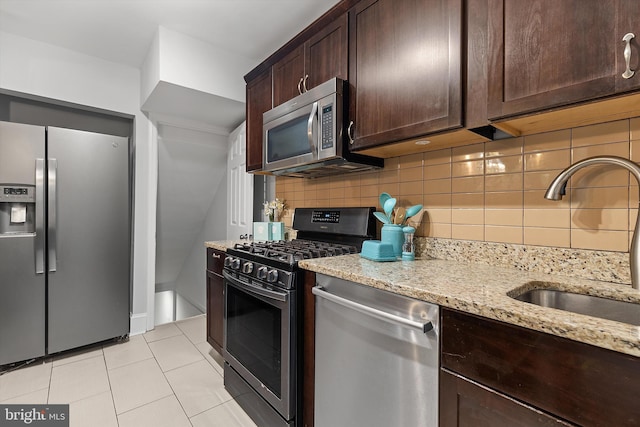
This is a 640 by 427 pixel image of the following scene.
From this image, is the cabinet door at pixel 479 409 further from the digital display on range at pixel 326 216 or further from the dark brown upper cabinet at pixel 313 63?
the dark brown upper cabinet at pixel 313 63

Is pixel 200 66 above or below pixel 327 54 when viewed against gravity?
above

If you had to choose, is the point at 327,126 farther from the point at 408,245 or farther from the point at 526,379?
the point at 526,379

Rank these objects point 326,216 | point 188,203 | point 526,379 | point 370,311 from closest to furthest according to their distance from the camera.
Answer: point 526,379 → point 370,311 → point 326,216 → point 188,203

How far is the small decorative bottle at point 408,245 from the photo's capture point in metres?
1.40

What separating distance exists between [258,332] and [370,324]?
0.80m

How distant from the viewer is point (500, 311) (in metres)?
0.72

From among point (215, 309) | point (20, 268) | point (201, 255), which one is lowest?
point (215, 309)

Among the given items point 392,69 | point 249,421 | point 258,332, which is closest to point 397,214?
point 392,69

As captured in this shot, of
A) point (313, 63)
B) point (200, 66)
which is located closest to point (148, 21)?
point (200, 66)

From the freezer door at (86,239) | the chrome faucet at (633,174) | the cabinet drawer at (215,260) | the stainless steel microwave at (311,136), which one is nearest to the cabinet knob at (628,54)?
the chrome faucet at (633,174)

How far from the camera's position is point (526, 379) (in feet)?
2.27

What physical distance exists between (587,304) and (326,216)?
4.56ft

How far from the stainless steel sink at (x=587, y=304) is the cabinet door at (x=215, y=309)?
180cm

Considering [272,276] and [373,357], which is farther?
[272,276]
